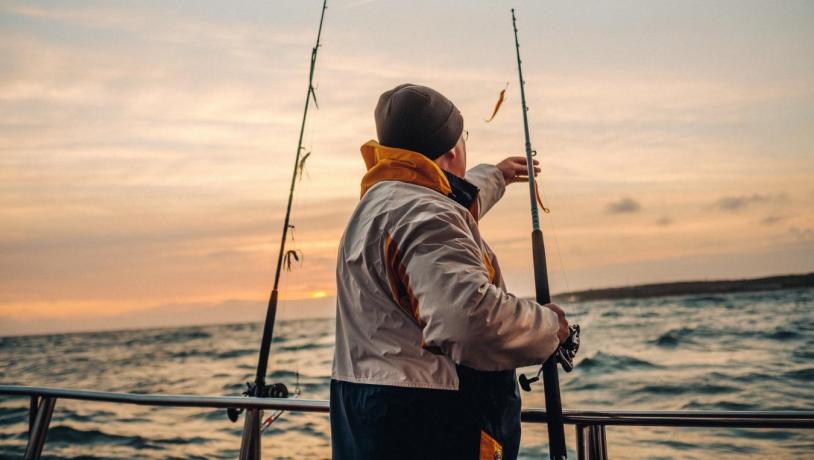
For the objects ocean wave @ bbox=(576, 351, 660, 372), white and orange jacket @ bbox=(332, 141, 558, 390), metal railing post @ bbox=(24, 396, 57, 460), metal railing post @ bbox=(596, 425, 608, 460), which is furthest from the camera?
ocean wave @ bbox=(576, 351, 660, 372)

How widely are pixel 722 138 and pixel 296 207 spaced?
15645 millimetres

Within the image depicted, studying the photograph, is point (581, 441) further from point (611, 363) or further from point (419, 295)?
point (611, 363)

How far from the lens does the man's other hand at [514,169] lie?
226 cm

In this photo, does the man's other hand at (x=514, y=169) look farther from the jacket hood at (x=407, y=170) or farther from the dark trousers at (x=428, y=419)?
the dark trousers at (x=428, y=419)

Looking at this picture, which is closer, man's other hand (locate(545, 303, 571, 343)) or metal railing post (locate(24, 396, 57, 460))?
man's other hand (locate(545, 303, 571, 343))

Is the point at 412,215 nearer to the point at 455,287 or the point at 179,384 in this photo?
the point at 455,287

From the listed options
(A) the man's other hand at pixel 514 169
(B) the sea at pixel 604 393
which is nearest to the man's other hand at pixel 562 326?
(A) the man's other hand at pixel 514 169

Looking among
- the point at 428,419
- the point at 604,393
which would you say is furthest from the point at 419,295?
the point at 604,393

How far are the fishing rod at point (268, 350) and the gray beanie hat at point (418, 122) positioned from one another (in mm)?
1531

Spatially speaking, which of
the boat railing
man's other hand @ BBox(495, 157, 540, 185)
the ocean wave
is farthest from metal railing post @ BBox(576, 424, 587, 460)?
the ocean wave

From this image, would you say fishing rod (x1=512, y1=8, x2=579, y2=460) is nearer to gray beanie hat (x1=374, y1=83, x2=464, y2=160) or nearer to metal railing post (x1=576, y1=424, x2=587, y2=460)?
metal railing post (x1=576, y1=424, x2=587, y2=460)

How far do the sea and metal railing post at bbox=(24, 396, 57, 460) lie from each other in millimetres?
1313

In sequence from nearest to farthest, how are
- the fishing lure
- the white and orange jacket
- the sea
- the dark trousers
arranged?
1. the white and orange jacket
2. the dark trousers
3. the fishing lure
4. the sea

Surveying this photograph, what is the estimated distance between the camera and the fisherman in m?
1.28
